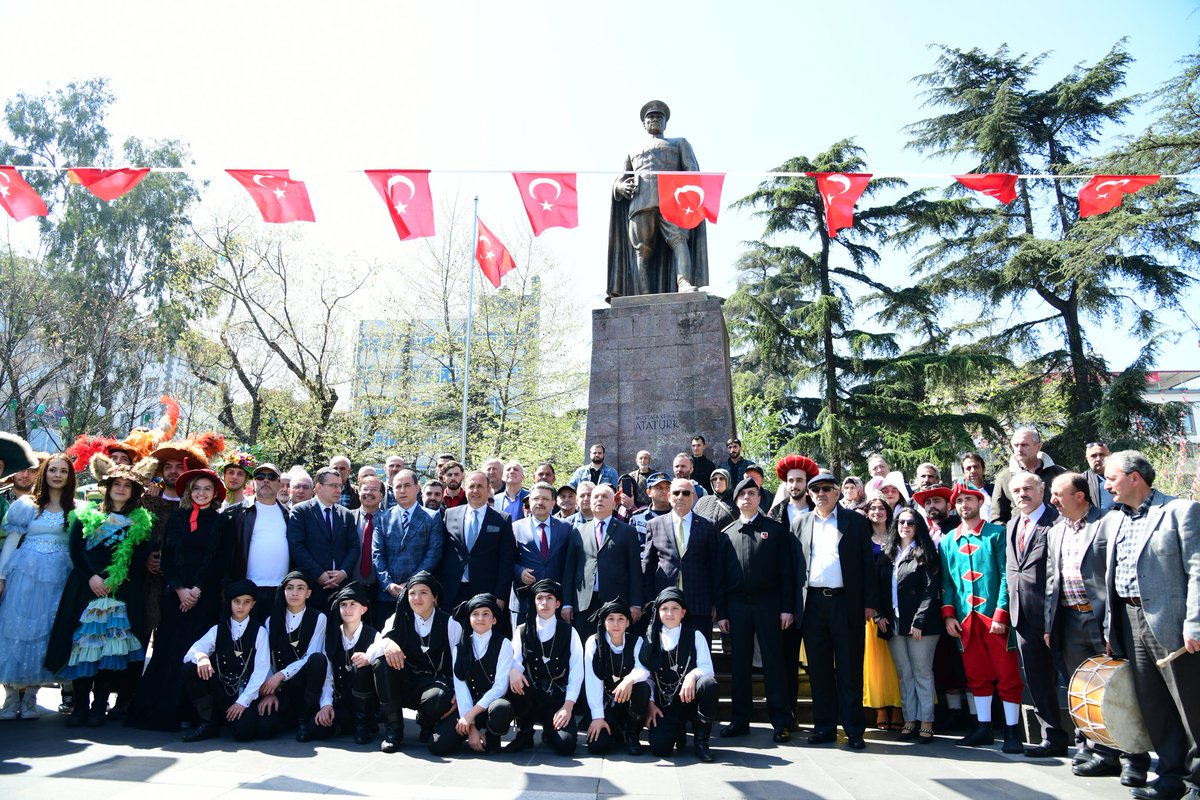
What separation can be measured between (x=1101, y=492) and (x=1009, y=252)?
1352 centimetres

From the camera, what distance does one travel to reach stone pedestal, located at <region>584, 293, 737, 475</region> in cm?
920

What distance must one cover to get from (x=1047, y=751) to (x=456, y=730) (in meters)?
3.67

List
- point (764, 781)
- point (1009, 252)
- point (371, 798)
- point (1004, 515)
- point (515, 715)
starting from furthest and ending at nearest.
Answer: point (1009, 252) < point (1004, 515) < point (515, 715) < point (764, 781) < point (371, 798)

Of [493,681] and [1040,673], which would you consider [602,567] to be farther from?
[1040,673]

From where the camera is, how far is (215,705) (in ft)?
16.9

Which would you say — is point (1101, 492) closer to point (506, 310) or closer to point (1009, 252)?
point (1009, 252)

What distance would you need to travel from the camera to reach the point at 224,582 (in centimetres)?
577

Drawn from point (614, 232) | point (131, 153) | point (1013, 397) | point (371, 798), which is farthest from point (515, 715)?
point (131, 153)

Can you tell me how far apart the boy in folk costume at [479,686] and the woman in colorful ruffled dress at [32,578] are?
294 centimetres

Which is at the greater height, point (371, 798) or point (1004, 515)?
point (1004, 515)

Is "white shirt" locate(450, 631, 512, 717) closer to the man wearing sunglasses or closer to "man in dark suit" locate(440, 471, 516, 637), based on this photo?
"man in dark suit" locate(440, 471, 516, 637)

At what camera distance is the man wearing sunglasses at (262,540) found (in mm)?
5770

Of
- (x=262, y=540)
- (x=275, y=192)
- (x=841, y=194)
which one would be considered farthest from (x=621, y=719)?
(x=275, y=192)

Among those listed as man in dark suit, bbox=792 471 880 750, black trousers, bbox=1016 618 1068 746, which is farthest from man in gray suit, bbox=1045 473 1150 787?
man in dark suit, bbox=792 471 880 750
